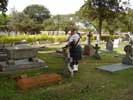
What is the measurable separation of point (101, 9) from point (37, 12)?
208 ft

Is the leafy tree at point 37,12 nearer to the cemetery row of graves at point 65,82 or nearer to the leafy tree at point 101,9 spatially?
the leafy tree at point 101,9

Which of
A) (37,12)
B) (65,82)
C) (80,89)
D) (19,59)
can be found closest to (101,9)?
(19,59)

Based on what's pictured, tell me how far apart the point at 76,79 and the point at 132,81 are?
2.08 m

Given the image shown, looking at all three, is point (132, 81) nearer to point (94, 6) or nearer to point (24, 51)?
point (24, 51)

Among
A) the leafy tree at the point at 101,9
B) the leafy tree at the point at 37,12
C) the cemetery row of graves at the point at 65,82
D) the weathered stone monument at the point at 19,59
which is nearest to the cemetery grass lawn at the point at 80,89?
the cemetery row of graves at the point at 65,82

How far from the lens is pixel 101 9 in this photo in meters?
29.0

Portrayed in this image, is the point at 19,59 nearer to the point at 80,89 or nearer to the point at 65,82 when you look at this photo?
the point at 65,82

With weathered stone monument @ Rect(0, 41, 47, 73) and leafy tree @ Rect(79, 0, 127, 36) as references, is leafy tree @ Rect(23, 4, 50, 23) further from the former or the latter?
weathered stone monument @ Rect(0, 41, 47, 73)

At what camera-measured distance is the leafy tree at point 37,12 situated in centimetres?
8944

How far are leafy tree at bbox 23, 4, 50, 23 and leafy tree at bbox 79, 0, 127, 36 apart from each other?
60457mm

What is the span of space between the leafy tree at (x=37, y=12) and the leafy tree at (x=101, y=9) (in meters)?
60.5

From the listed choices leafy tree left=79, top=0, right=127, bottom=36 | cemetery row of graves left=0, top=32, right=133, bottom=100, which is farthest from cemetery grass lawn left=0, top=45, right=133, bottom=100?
leafy tree left=79, top=0, right=127, bottom=36

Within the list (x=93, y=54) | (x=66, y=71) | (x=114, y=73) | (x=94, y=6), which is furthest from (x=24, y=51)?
(x=94, y=6)

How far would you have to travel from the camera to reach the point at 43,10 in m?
92.5
